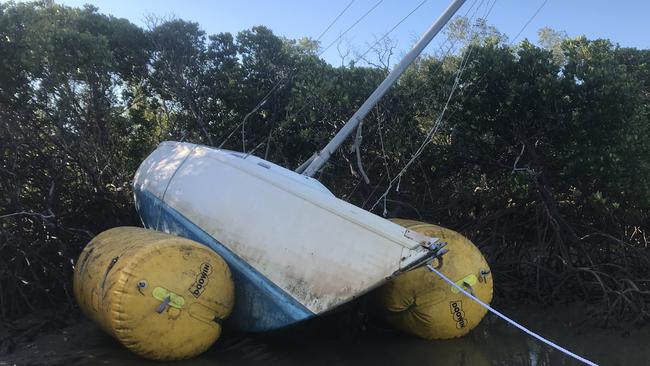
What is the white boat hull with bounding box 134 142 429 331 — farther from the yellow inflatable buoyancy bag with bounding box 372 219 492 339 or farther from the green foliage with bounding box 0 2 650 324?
the green foliage with bounding box 0 2 650 324

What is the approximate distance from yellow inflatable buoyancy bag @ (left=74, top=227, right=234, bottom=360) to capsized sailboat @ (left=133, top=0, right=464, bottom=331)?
1.15 feet

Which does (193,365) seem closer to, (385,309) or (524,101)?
(385,309)

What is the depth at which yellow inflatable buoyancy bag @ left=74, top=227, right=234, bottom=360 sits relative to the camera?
4.27 m

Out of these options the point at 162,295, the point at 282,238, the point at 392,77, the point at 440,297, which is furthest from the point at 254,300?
the point at 392,77

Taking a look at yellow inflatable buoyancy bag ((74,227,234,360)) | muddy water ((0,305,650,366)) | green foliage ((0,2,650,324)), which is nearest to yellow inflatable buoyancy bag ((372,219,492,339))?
muddy water ((0,305,650,366))

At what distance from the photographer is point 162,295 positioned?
14.2ft

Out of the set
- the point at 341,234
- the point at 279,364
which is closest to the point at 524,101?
the point at 341,234

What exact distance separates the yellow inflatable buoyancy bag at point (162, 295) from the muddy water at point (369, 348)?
341 millimetres

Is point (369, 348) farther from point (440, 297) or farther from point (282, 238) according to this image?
point (282, 238)

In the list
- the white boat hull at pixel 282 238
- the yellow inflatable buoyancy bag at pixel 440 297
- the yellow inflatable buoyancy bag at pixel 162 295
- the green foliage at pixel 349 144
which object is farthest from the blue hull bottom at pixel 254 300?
the green foliage at pixel 349 144

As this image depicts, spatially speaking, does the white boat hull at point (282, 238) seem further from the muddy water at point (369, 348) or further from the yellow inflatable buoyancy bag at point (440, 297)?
Result: the yellow inflatable buoyancy bag at point (440, 297)

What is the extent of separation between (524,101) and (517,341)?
4236 mm

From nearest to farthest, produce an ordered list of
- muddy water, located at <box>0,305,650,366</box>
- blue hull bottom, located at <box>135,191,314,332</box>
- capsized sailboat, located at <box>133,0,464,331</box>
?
capsized sailboat, located at <box>133,0,464,331</box>
blue hull bottom, located at <box>135,191,314,332</box>
muddy water, located at <box>0,305,650,366</box>

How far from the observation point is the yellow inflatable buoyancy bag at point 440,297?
5109 millimetres
